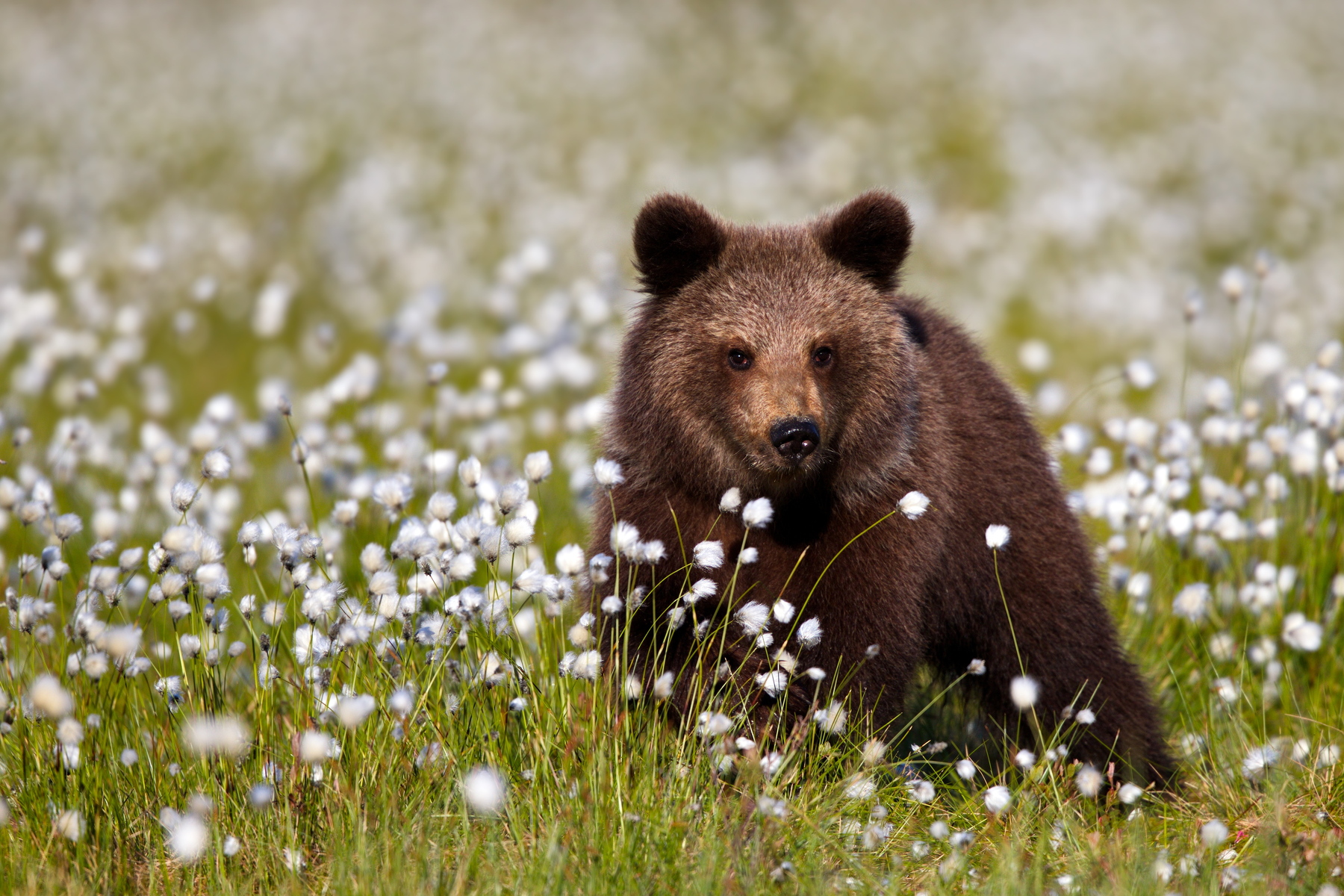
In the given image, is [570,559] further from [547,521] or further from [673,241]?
[547,521]

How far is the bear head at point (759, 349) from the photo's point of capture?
4.20 metres

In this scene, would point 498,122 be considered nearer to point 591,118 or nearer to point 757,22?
point 591,118

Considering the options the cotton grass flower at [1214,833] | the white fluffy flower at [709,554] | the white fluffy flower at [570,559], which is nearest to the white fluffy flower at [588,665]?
the white fluffy flower at [570,559]

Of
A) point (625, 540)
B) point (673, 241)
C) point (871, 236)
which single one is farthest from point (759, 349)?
point (625, 540)

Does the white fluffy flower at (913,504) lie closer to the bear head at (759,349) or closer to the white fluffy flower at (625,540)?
the bear head at (759,349)

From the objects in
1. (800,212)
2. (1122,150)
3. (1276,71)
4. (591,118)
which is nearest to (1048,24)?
(1276,71)

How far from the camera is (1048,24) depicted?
21656 millimetres

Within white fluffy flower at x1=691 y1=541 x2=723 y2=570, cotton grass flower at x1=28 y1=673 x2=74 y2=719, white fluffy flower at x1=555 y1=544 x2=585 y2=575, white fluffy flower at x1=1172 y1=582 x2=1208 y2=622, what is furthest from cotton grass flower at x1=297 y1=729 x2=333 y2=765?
white fluffy flower at x1=1172 y1=582 x2=1208 y2=622

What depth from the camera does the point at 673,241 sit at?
169 inches

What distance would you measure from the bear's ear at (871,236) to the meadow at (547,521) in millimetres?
1020

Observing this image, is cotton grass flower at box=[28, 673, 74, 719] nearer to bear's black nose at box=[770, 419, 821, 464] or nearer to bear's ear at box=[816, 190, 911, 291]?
bear's black nose at box=[770, 419, 821, 464]

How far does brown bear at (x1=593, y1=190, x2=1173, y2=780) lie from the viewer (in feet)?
13.2

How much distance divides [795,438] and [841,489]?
17.6 inches

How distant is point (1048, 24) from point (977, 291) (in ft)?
36.7
